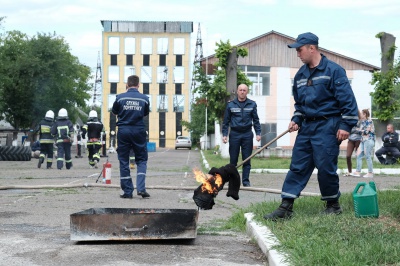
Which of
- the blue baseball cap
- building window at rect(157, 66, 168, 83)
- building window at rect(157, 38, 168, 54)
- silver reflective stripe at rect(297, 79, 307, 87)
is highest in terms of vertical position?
building window at rect(157, 38, 168, 54)

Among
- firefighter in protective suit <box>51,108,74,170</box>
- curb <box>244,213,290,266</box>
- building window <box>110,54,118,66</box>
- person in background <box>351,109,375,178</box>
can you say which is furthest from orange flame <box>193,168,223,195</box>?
building window <box>110,54,118,66</box>

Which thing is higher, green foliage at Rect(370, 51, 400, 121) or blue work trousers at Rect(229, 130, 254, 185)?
green foliage at Rect(370, 51, 400, 121)

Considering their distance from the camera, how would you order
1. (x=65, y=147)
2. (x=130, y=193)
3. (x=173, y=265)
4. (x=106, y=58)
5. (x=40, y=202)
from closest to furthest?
(x=173, y=265) < (x=40, y=202) < (x=130, y=193) < (x=65, y=147) < (x=106, y=58)

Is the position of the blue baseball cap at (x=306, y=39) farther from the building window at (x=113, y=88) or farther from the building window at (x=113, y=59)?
the building window at (x=113, y=59)

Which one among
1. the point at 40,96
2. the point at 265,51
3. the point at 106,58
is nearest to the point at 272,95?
the point at 265,51

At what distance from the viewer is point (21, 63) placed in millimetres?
57531

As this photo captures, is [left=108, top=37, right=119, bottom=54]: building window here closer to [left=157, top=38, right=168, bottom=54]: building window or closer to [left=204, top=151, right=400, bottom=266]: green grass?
[left=157, top=38, right=168, bottom=54]: building window

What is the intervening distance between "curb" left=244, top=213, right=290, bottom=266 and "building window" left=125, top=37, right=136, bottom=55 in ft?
308

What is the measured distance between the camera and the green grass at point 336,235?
494cm

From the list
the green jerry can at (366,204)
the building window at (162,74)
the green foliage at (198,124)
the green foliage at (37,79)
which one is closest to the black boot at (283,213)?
the green jerry can at (366,204)

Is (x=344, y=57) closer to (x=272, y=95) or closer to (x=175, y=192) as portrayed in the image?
(x=272, y=95)

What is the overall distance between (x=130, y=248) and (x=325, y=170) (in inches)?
90.1

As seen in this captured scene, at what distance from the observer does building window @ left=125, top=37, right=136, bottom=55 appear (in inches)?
3954

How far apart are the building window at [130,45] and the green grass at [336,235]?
307 ft
